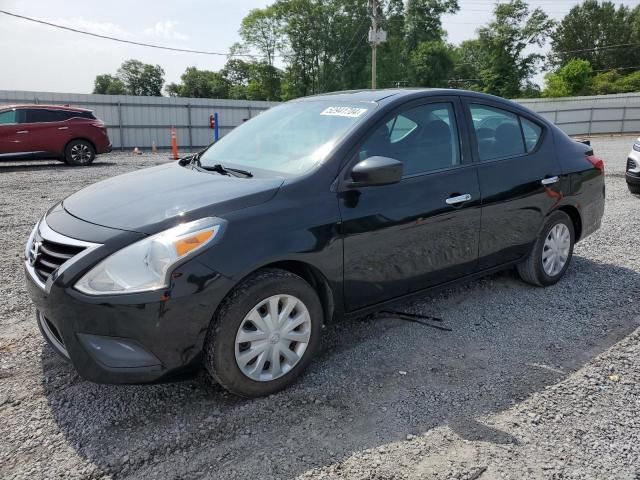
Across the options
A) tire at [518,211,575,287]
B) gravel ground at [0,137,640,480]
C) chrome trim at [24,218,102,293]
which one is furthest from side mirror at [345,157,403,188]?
tire at [518,211,575,287]

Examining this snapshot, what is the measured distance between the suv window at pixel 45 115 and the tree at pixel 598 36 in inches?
2440

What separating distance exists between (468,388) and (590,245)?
3.87 metres

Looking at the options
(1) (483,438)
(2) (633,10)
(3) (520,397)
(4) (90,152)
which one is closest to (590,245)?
(3) (520,397)

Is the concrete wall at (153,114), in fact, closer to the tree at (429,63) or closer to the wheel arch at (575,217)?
the wheel arch at (575,217)

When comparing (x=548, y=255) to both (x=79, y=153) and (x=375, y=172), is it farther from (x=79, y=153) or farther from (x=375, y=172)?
(x=79, y=153)

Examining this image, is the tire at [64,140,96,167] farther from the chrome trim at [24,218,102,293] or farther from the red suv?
the chrome trim at [24,218,102,293]

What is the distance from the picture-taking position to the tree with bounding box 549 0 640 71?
6269 centimetres

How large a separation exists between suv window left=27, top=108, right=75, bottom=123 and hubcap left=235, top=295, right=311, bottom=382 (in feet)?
42.0

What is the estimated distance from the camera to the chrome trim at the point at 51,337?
2.61 m

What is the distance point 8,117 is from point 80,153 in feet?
6.05

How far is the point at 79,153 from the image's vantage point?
45.5 ft

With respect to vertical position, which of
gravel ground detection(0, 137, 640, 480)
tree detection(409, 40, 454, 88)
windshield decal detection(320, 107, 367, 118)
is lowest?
gravel ground detection(0, 137, 640, 480)

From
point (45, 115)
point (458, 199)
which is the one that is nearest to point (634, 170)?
point (458, 199)

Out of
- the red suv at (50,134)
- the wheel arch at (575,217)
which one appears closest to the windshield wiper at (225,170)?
the wheel arch at (575,217)
